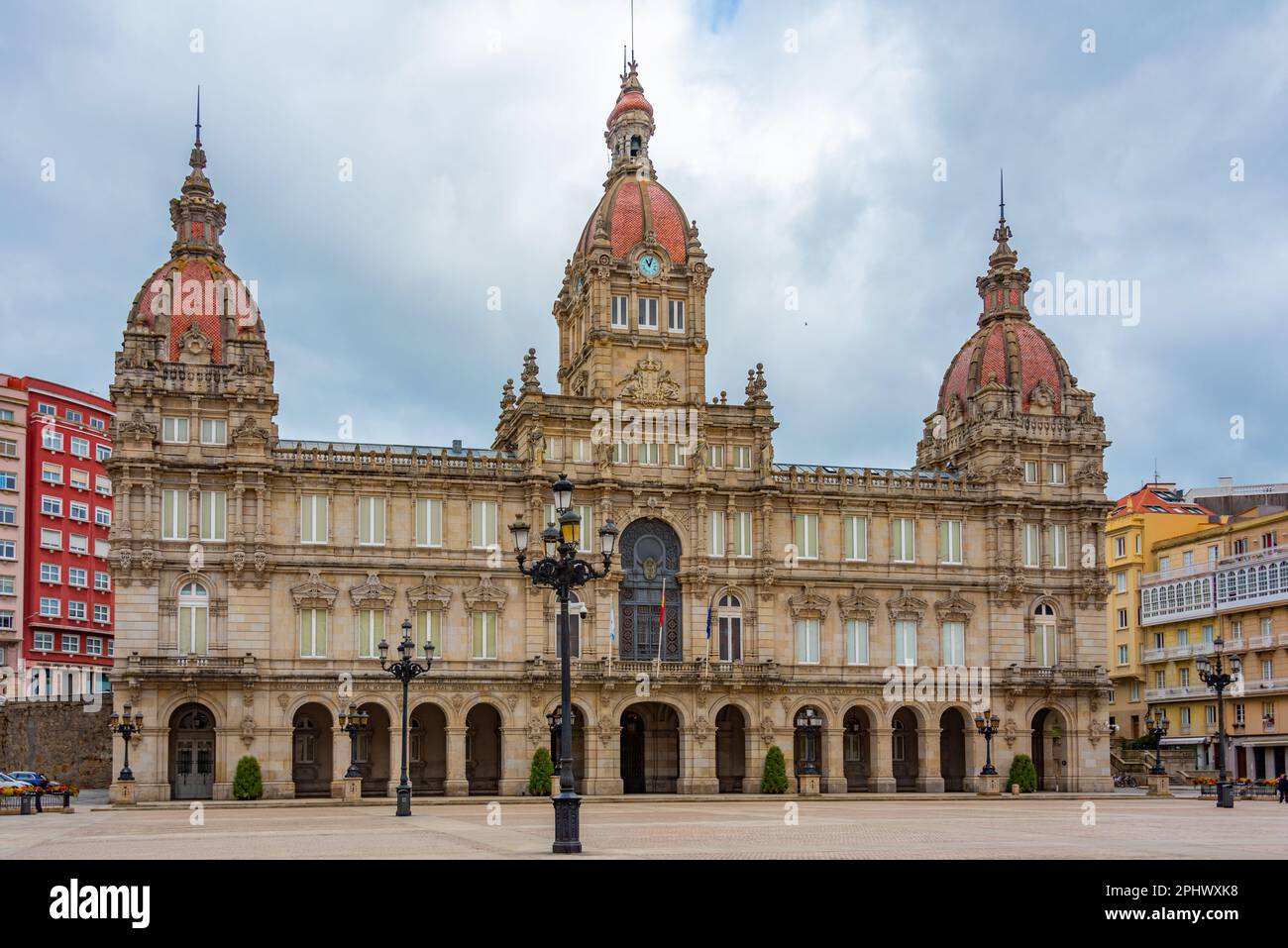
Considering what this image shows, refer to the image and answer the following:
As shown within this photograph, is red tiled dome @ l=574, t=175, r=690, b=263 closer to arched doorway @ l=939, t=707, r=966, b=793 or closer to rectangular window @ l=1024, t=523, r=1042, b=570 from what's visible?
rectangular window @ l=1024, t=523, r=1042, b=570

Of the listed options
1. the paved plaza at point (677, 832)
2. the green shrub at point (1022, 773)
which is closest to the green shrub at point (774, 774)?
the paved plaza at point (677, 832)

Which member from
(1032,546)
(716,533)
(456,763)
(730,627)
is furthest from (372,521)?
(1032,546)

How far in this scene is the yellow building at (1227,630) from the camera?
89688 millimetres

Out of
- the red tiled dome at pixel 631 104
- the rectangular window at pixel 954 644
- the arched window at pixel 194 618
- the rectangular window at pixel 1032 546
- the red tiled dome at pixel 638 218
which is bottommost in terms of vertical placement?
the rectangular window at pixel 954 644

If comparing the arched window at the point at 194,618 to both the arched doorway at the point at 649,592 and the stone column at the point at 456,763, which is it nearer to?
the stone column at the point at 456,763

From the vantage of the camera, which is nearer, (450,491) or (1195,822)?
(1195,822)

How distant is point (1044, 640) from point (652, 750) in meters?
22.5

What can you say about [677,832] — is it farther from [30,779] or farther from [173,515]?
[30,779]

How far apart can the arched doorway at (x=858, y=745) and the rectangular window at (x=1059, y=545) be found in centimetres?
1361

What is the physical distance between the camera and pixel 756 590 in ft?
256

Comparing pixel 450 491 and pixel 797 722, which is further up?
pixel 450 491

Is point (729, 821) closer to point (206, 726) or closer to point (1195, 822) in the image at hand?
point (1195, 822)
